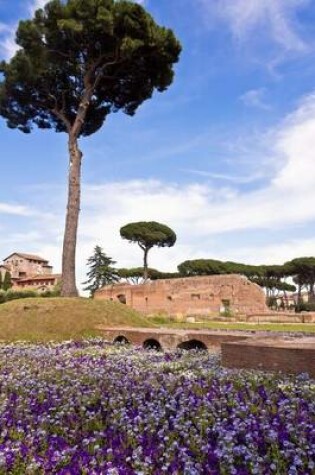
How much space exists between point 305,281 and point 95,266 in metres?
24.2

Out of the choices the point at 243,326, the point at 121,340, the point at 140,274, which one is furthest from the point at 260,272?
the point at 121,340

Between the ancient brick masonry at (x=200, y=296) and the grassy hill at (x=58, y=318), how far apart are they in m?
20.0

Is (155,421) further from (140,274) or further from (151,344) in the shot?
(140,274)

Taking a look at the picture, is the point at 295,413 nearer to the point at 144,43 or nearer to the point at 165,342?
the point at 165,342

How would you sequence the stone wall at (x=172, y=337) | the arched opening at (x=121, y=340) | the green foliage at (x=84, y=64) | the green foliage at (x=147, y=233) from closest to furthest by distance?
the stone wall at (x=172, y=337)
the arched opening at (x=121, y=340)
the green foliage at (x=84, y=64)
the green foliage at (x=147, y=233)

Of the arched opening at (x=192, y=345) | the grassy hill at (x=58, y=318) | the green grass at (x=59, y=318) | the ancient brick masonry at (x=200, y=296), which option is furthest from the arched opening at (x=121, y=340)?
the ancient brick masonry at (x=200, y=296)

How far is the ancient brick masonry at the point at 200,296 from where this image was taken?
32.9 meters

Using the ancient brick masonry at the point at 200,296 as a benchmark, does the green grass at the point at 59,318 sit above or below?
below

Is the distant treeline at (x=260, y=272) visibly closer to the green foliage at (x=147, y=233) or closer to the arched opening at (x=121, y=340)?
the green foliage at (x=147, y=233)

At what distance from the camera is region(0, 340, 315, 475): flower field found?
102 inches

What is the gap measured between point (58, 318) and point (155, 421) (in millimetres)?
8266

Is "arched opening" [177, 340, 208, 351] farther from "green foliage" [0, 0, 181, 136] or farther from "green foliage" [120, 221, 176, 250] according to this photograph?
"green foliage" [120, 221, 176, 250]

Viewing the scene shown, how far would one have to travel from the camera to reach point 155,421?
3.37 m

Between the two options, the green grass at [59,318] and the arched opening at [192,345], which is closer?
the arched opening at [192,345]
